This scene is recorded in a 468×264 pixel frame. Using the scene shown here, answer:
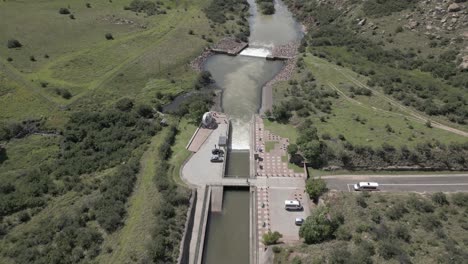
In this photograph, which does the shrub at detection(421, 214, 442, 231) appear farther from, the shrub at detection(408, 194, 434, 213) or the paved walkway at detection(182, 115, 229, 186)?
the paved walkway at detection(182, 115, 229, 186)

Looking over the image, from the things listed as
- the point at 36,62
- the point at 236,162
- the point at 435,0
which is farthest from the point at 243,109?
the point at 435,0

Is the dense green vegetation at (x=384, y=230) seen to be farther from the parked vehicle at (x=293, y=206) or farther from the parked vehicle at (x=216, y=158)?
the parked vehicle at (x=216, y=158)

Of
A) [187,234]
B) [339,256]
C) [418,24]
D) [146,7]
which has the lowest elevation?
[339,256]

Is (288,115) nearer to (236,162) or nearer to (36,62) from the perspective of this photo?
(236,162)

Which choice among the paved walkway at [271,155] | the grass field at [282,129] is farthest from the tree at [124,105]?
the grass field at [282,129]

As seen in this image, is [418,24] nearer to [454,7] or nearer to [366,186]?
[454,7]

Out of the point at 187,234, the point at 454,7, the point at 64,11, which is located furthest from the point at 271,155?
the point at 64,11

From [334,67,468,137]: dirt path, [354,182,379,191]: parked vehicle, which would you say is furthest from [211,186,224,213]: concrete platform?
[334,67,468,137]: dirt path
